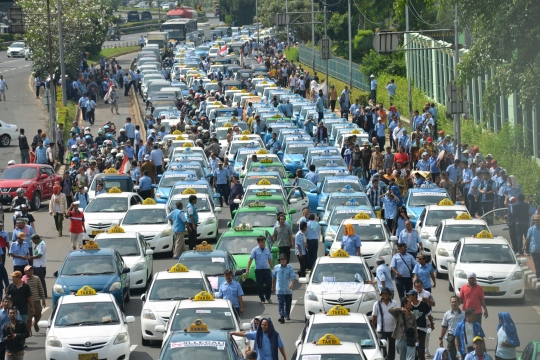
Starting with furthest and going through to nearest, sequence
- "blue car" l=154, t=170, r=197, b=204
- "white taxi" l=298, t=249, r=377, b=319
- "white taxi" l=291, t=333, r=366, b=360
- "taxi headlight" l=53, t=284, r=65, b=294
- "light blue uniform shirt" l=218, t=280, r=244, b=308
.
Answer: "blue car" l=154, t=170, r=197, b=204 < "taxi headlight" l=53, t=284, r=65, b=294 < "white taxi" l=298, t=249, r=377, b=319 < "light blue uniform shirt" l=218, t=280, r=244, b=308 < "white taxi" l=291, t=333, r=366, b=360

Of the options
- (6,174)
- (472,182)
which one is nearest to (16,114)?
(6,174)

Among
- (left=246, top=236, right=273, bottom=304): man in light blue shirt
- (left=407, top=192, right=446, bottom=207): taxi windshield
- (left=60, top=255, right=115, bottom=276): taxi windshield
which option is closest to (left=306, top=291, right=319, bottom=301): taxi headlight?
(left=246, top=236, right=273, bottom=304): man in light blue shirt

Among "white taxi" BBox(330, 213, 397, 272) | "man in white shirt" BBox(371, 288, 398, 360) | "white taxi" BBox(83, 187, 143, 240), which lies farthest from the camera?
"white taxi" BBox(83, 187, 143, 240)

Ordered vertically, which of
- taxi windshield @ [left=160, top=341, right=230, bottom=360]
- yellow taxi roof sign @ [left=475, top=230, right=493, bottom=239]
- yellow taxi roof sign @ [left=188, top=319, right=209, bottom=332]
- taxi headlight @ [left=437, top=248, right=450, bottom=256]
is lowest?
taxi headlight @ [left=437, top=248, right=450, bottom=256]

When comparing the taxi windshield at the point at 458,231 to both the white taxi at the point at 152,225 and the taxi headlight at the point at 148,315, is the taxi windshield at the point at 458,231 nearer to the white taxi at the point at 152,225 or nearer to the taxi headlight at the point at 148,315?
the white taxi at the point at 152,225

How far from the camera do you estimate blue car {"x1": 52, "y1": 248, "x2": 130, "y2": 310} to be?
23312mm

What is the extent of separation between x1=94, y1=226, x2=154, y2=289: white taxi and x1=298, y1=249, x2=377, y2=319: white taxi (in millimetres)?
4526

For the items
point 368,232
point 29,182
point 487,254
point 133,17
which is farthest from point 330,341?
point 133,17

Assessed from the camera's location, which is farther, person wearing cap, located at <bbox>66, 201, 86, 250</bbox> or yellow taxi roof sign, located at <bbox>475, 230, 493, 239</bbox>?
person wearing cap, located at <bbox>66, 201, 86, 250</bbox>

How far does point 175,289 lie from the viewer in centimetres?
2208

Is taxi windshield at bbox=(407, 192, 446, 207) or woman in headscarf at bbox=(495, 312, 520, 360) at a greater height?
woman in headscarf at bbox=(495, 312, 520, 360)

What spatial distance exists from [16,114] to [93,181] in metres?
29.7

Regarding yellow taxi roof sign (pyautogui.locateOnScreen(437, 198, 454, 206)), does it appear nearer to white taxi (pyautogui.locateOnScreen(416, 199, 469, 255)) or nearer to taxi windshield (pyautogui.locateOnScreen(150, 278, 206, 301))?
white taxi (pyautogui.locateOnScreen(416, 199, 469, 255))

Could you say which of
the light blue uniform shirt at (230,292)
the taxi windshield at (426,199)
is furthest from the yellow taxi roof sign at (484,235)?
the light blue uniform shirt at (230,292)
